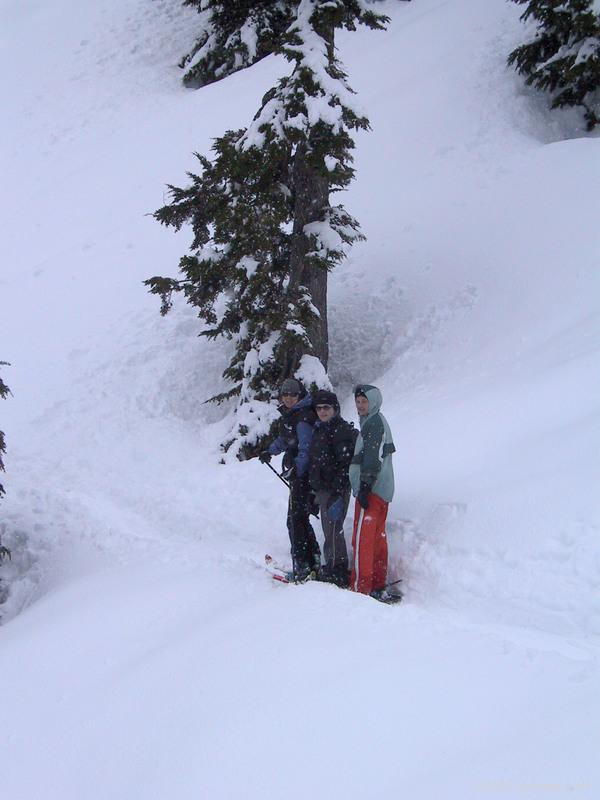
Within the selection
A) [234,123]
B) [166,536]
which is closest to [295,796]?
[166,536]

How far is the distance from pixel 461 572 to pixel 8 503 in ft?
22.7

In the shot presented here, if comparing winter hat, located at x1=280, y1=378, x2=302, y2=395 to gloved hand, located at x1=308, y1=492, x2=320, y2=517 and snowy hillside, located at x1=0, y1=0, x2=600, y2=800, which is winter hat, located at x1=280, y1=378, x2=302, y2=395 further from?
snowy hillside, located at x1=0, y1=0, x2=600, y2=800

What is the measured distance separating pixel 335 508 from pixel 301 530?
704mm

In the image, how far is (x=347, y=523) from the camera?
782 cm

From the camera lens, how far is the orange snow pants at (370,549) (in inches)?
251

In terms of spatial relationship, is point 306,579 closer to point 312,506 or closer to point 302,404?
point 312,506

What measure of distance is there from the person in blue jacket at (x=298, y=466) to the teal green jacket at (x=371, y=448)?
0.71 meters

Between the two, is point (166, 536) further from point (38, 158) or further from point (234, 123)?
point (38, 158)

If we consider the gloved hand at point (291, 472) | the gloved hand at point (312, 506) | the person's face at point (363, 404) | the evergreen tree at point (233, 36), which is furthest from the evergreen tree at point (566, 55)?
the gloved hand at point (312, 506)

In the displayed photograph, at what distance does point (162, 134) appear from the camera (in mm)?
23328

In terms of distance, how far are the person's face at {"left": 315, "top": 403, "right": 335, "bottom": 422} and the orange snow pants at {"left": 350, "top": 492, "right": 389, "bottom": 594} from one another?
0.87m

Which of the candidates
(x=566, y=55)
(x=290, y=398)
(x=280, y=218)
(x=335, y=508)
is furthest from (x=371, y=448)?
(x=566, y=55)

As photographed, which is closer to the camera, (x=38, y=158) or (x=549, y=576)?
(x=549, y=576)

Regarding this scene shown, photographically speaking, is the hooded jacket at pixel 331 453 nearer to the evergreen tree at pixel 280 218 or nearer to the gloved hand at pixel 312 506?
the gloved hand at pixel 312 506
